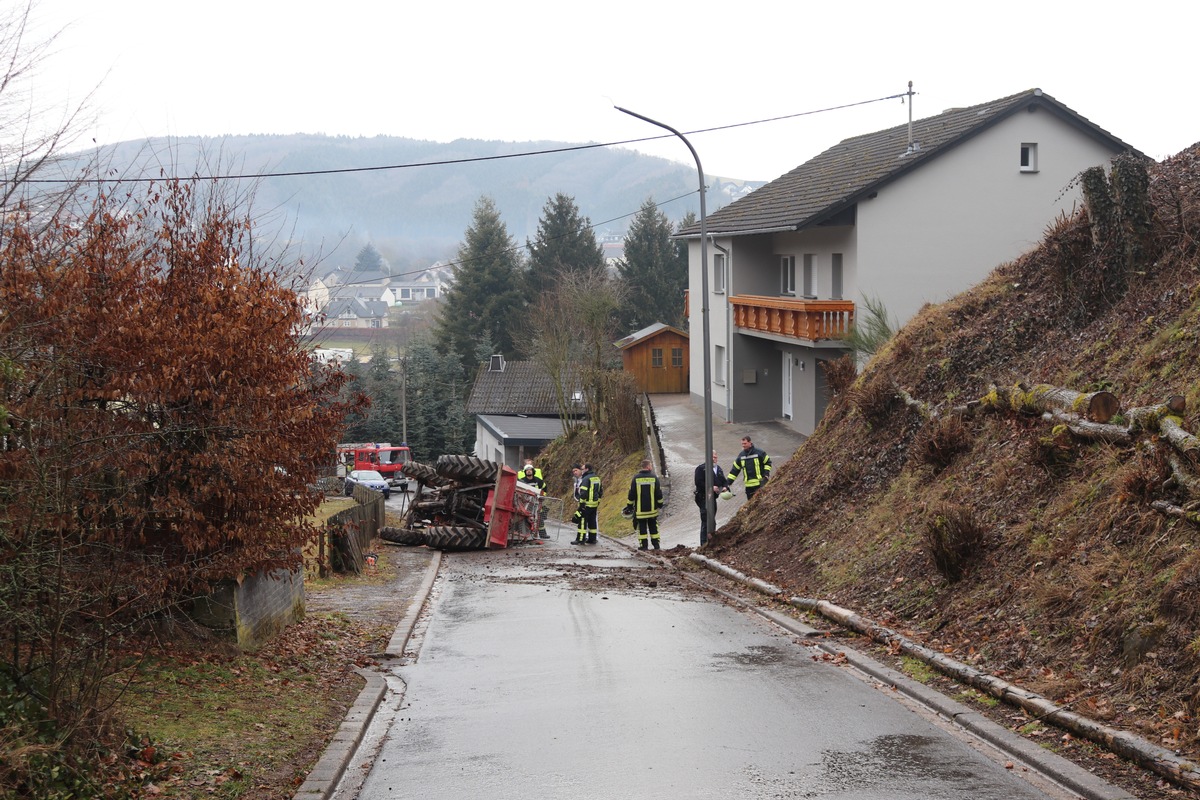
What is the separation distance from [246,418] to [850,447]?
11.1 m

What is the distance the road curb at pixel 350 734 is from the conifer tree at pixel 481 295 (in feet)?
205

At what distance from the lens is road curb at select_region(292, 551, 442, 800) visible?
7.13 metres

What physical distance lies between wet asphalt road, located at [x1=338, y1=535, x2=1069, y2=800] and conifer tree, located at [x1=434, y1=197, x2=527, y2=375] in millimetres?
62060

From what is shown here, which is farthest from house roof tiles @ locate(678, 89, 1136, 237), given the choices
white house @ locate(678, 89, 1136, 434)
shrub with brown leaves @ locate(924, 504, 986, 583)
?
shrub with brown leaves @ locate(924, 504, 986, 583)

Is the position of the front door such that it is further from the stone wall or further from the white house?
the stone wall

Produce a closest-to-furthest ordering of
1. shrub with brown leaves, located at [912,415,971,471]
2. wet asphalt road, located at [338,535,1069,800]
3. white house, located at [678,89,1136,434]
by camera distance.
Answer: wet asphalt road, located at [338,535,1069,800] < shrub with brown leaves, located at [912,415,971,471] < white house, located at [678,89,1136,434]

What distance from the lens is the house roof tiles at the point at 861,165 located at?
1205 inches

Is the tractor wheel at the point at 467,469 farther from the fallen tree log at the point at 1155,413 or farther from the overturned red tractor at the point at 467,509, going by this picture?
the fallen tree log at the point at 1155,413

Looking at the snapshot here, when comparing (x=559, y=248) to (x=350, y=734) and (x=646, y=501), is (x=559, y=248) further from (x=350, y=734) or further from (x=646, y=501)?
(x=350, y=734)

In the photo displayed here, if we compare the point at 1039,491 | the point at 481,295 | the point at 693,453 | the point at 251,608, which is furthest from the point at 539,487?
the point at 481,295

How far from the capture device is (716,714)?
8.73 meters

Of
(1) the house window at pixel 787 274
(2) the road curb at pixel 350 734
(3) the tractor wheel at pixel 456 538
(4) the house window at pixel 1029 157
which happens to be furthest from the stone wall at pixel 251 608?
(1) the house window at pixel 787 274

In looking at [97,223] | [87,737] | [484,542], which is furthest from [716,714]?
[484,542]

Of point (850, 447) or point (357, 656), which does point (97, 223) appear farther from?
point (850, 447)
